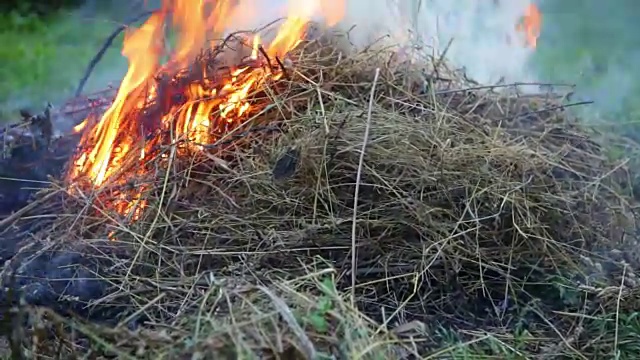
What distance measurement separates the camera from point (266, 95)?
3.71 m

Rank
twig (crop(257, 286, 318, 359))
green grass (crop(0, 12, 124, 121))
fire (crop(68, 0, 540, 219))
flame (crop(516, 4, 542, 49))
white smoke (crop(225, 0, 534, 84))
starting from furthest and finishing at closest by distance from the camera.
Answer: green grass (crop(0, 12, 124, 121)) < flame (crop(516, 4, 542, 49)) < white smoke (crop(225, 0, 534, 84)) < fire (crop(68, 0, 540, 219)) < twig (crop(257, 286, 318, 359))

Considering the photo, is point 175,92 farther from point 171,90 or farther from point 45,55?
point 45,55

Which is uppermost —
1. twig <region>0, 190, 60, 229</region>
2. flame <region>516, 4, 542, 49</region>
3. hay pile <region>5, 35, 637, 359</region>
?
flame <region>516, 4, 542, 49</region>

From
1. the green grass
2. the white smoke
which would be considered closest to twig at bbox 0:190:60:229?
the white smoke

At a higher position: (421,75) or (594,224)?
(421,75)

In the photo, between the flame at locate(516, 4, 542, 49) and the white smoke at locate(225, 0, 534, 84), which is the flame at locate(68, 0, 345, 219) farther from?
the flame at locate(516, 4, 542, 49)

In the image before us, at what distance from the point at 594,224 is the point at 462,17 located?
81.6 inches

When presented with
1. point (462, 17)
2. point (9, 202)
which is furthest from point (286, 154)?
point (462, 17)

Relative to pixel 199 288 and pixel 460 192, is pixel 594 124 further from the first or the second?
pixel 199 288

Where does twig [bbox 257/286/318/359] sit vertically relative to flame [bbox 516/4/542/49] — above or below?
below

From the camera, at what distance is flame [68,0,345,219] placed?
3562 millimetres

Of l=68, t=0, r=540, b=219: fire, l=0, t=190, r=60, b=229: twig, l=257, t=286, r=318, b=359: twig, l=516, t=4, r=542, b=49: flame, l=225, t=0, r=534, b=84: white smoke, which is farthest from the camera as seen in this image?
l=516, t=4, r=542, b=49: flame

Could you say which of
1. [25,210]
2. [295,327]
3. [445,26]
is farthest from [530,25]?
[295,327]

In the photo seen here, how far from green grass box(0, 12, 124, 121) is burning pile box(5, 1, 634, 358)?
5.96ft
